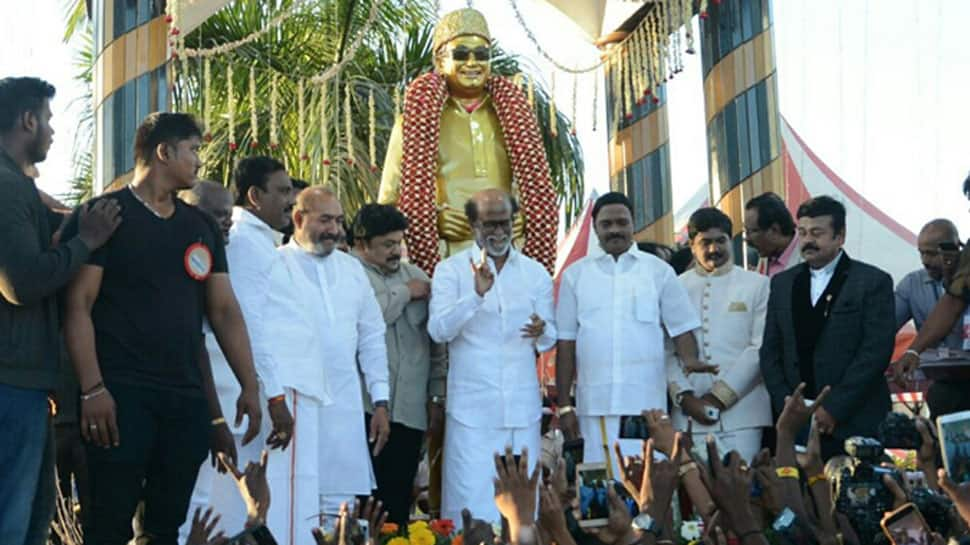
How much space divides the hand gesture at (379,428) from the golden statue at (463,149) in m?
1.56

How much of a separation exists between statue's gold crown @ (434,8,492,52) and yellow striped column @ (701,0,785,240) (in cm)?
247

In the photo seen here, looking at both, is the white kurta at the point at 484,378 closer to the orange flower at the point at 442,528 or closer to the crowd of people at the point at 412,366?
the crowd of people at the point at 412,366

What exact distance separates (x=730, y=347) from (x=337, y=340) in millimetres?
1860

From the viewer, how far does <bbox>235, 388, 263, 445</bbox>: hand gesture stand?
5055 mm

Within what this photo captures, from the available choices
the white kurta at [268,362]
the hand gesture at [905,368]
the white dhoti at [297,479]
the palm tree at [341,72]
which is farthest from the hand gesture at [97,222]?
the palm tree at [341,72]

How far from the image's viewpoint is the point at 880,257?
16250 mm

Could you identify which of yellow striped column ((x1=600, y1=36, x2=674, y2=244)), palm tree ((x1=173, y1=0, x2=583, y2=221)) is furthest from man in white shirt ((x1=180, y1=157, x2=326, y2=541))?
palm tree ((x1=173, y1=0, x2=583, y2=221))

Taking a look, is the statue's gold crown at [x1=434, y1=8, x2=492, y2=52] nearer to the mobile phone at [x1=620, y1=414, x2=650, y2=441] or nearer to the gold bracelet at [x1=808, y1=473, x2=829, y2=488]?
the mobile phone at [x1=620, y1=414, x2=650, y2=441]

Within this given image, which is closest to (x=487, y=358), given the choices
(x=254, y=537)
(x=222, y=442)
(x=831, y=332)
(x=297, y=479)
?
(x=297, y=479)

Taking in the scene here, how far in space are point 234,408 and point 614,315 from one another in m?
1.88

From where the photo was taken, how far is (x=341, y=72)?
56.6 ft

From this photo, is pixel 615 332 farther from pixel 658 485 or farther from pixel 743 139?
pixel 743 139

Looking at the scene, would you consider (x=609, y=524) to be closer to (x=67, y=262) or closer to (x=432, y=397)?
(x=67, y=262)

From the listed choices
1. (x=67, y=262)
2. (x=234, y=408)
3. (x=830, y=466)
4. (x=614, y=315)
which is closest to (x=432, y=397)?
(x=614, y=315)
